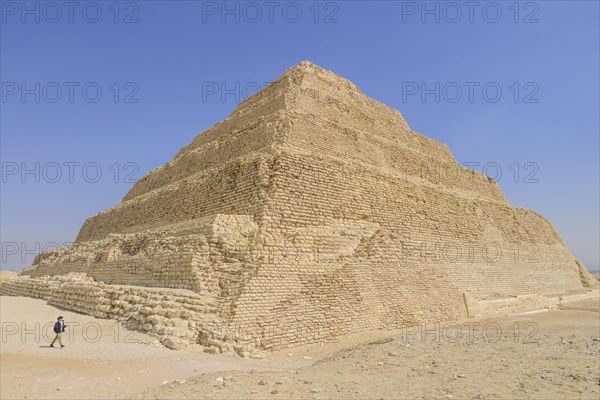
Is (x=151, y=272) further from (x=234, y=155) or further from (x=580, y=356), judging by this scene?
(x=580, y=356)

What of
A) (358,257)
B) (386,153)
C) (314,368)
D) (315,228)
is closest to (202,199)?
(315,228)

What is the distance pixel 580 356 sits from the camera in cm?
862

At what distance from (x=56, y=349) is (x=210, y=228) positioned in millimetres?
4266

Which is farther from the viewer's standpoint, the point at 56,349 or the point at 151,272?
the point at 151,272

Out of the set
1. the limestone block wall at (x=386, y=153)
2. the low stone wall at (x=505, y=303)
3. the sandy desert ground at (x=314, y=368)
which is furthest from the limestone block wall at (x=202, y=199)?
the low stone wall at (x=505, y=303)

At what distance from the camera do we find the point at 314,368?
24.3 feet

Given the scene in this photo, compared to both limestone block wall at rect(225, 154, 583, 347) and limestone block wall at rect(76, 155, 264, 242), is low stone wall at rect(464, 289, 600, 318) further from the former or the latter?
limestone block wall at rect(76, 155, 264, 242)

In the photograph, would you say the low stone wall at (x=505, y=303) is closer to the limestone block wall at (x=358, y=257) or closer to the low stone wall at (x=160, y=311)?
the limestone block wall at (x=358, y=257)

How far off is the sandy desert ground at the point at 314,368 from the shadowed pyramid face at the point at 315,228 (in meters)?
1.25

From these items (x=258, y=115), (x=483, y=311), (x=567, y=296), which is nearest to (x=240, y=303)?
(x=483, y=311)

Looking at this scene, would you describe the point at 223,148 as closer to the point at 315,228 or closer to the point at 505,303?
the point at 315,228

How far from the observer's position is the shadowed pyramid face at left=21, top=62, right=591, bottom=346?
399 inches

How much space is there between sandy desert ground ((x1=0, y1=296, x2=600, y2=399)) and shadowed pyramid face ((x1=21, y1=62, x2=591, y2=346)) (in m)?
1.25

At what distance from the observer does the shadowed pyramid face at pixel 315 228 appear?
33.3ft
